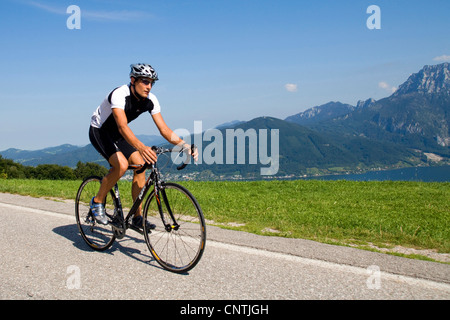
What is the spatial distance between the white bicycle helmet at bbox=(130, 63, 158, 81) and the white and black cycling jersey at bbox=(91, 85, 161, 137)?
23cm

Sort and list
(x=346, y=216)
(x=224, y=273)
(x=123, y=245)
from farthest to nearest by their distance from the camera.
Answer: (x=346, y=216) < (x=123, y=245) < (x=224, y=273)

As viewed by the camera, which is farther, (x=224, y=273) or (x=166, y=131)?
(x=166, y=131)

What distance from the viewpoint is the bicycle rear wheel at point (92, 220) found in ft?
16.9

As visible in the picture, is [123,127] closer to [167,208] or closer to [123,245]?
[167,208]

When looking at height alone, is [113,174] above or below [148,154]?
below

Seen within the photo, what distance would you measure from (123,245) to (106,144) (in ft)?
4.98

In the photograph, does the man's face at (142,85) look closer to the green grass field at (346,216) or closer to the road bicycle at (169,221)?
the road bicycle at (169,221)

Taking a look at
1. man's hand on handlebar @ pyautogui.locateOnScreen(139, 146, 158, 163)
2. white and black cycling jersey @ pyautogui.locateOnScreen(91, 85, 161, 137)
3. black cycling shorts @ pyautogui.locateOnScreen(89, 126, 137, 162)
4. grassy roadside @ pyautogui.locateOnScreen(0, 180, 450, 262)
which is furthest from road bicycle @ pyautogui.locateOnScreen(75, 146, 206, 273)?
grassy roadside @ pyautogui.locateOnScreen(0, 180, 450, 262)

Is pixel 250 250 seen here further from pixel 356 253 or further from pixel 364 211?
pixel 364 211

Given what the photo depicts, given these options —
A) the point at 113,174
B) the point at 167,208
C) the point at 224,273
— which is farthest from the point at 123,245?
the point at 224,273

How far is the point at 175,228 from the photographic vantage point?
442cm

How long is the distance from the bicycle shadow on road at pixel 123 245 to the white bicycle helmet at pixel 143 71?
7.48 ft
